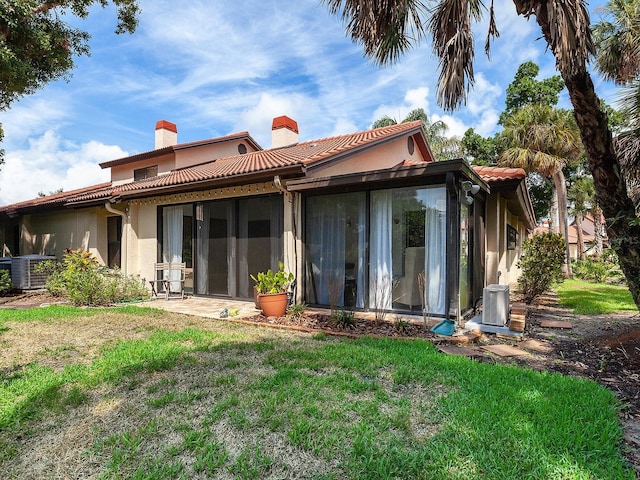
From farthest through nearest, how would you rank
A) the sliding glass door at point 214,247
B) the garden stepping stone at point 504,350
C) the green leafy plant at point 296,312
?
the sliding glass door at point 214,247 < the green leafy plant at point 296,312 < the garden stepping stone at point 504,350

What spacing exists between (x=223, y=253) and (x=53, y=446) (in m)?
7.02

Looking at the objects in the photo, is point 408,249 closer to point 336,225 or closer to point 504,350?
point 336,225

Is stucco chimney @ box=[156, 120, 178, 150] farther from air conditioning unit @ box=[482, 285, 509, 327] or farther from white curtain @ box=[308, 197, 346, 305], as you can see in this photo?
air conditioning unit @ box=[482, 285, 509, 327]

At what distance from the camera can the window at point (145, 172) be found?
1716cm

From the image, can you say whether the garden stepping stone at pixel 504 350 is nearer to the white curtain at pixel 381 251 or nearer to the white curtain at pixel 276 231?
the white curtain at pixel 381 251

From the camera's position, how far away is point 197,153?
53.8 ft

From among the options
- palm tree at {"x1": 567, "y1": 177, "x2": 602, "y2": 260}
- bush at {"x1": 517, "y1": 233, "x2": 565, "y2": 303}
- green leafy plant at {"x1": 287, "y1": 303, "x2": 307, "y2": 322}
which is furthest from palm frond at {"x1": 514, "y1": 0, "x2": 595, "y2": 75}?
palm tree at {"x1": 567, "y1": 177, "x2": 602, "y2": 260}

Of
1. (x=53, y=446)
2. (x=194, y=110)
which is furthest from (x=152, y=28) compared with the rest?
(x=53, y=446)

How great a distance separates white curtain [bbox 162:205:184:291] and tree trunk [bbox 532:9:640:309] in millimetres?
9608

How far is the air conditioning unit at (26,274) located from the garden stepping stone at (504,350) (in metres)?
13.6

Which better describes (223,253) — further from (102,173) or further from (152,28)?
(102,173)

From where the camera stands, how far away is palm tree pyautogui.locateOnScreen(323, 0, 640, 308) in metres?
4.20

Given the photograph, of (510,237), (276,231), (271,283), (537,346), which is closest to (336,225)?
(276,231)

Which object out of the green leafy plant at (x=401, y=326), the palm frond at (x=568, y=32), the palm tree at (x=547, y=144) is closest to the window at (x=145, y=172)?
the green leafy plant at (x=401, y=326)
